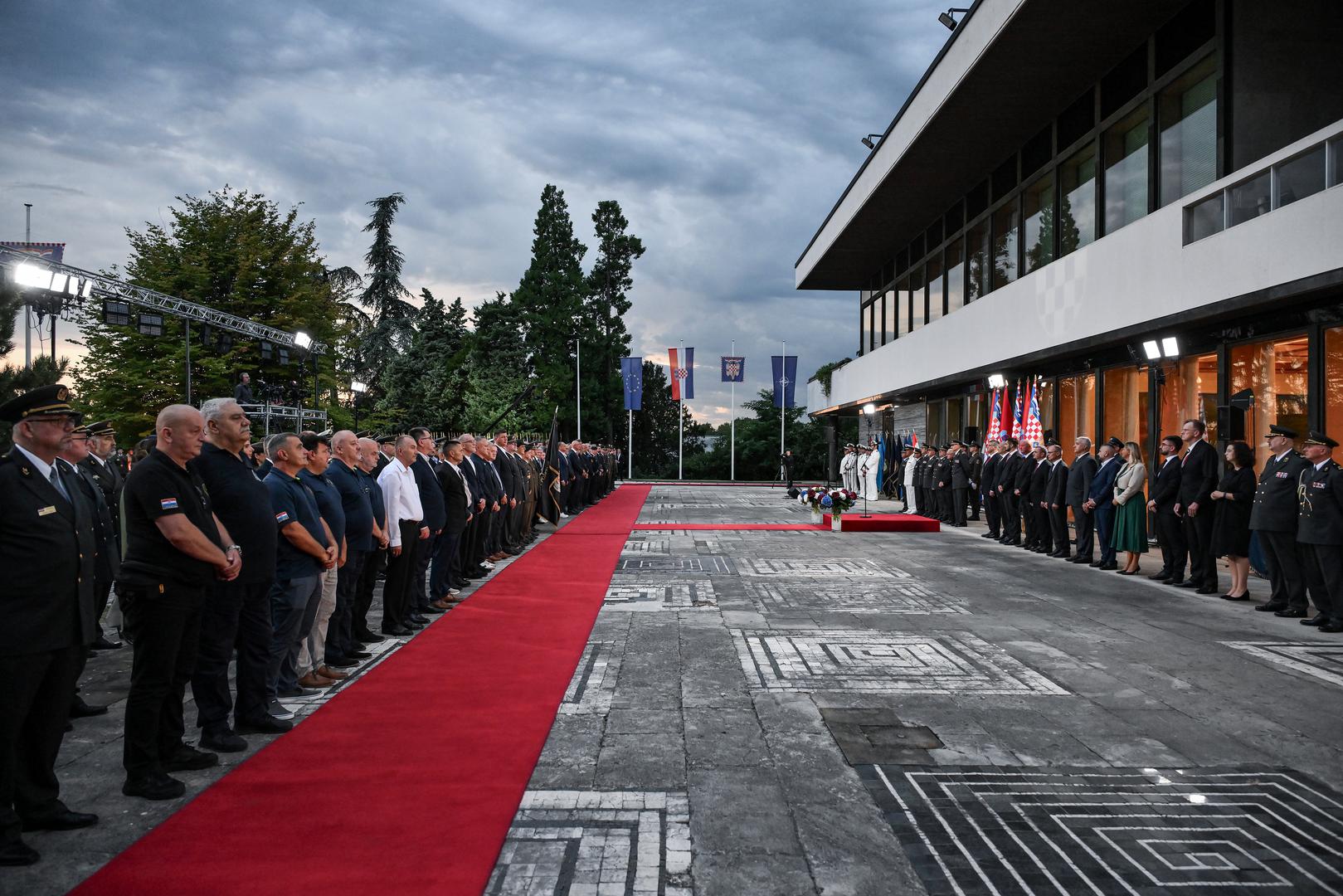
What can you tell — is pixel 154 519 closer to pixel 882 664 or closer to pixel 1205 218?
pixel 882 664

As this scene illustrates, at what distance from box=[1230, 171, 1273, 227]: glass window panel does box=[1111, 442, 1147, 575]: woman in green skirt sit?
3.25 metres

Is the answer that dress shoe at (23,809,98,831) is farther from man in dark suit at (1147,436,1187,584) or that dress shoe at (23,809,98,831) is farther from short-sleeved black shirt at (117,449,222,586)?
man in dark suit at (1147,436,1187,584)

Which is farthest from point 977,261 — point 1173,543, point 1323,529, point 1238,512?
point 1323,529

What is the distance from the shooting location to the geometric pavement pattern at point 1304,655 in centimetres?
619

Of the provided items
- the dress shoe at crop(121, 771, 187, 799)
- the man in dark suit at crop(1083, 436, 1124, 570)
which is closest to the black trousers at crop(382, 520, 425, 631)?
the dress shoe at crop(121, 771, 187, 799)

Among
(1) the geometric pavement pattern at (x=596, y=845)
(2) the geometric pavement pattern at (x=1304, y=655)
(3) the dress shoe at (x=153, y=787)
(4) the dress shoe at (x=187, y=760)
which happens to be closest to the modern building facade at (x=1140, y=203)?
(2) the geometric pavement pattern at (x=1304, y=655)

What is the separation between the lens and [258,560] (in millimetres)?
4688

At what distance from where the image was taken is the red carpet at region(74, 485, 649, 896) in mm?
3156

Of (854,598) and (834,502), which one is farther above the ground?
(834,502)

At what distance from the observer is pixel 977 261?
70.3ft

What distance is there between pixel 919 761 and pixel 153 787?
12.7 ft

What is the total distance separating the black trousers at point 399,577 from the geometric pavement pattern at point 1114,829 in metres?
4.67

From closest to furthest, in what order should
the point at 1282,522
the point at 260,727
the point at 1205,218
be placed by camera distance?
the point at 260,727 → the point at 1282,522 → the point at 1205,218

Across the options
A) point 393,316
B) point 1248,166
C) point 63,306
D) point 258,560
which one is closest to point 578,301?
point 393,316
